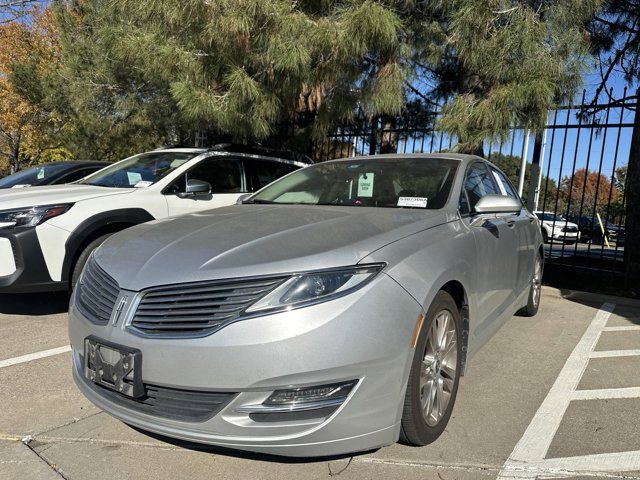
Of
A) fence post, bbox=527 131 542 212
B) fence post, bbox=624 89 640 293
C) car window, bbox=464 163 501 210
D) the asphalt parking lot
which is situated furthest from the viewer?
fence post, bbox=527 131 542 212

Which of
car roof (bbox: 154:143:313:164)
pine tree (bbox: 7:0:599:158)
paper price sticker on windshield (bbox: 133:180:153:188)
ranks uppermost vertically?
pine tree (bbox: 7:0:599:158)

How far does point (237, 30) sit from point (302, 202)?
2698mm

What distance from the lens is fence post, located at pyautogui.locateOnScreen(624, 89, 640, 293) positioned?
300 inches

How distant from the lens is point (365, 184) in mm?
3701

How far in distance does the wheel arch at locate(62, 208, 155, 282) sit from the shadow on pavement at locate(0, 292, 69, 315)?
76cm

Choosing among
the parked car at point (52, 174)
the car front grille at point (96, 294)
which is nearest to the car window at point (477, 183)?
the car front grille at point (96, 294)

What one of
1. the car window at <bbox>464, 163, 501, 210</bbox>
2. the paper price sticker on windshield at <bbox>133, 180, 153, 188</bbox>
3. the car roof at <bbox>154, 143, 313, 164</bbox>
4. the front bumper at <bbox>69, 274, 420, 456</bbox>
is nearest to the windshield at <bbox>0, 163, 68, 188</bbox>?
the car roof at <bbox>154, 143, 313, 164</bbox>

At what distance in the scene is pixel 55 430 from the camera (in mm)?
2828

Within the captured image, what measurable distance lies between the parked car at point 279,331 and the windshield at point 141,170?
9.12 feet

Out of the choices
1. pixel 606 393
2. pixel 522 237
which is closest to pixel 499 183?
pixel 522 237

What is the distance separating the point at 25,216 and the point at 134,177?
4.44ft

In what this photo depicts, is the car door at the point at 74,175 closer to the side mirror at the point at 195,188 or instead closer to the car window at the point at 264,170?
the car window at the point at 264,170

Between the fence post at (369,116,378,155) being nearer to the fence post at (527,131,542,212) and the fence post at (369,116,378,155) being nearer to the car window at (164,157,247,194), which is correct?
the fence post at (527,131,542,212)

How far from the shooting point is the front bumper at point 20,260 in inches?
170
